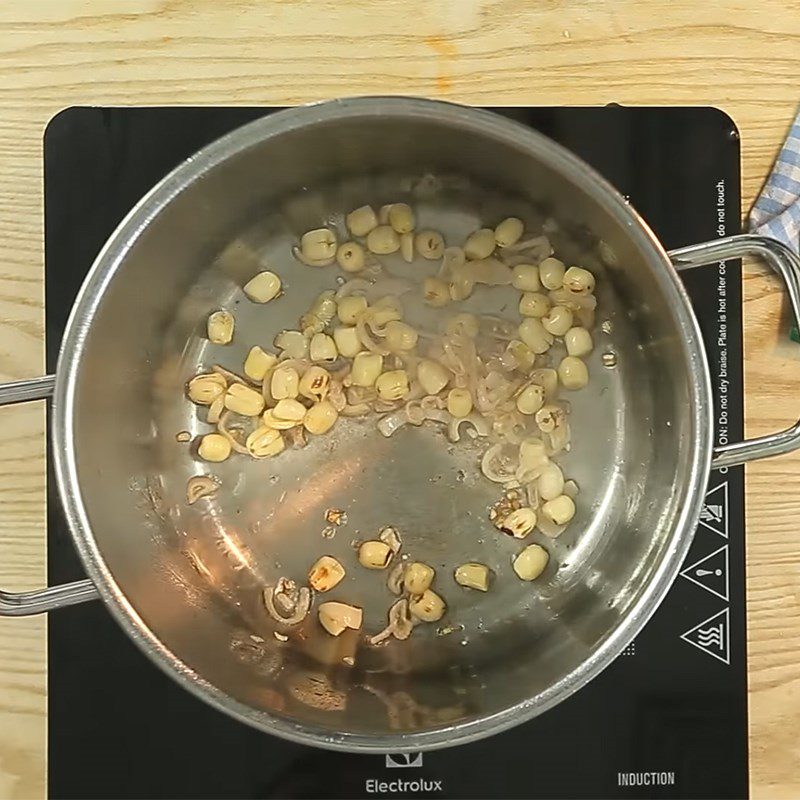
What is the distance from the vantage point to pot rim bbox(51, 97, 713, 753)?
2.10ft

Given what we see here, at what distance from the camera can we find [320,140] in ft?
2.32

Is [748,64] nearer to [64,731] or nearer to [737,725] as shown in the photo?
[737,725]

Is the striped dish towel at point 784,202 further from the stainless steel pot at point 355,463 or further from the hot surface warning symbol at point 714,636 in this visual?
the hot surface warning symbol at point 714,636

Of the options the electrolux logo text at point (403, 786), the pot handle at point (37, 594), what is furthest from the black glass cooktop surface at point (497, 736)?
the pot handle at point (37, 594)

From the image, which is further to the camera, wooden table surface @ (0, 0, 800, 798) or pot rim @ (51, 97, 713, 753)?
wooden table surface @ (0, 0, 800, 798)

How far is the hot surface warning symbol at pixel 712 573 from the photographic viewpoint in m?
0.77

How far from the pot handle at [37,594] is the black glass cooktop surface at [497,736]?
0.11 metres

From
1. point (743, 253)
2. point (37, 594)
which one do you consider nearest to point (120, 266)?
point (37, 594)

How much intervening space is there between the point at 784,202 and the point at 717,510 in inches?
8.9

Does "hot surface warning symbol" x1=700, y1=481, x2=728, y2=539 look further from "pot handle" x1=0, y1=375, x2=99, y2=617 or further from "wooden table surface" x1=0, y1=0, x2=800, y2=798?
"pot handle" x1=0, y1=375, x2=99, y2=617

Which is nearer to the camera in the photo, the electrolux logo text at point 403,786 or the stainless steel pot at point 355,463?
the stainless steel pot at point 355,463

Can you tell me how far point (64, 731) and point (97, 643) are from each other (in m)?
0.07

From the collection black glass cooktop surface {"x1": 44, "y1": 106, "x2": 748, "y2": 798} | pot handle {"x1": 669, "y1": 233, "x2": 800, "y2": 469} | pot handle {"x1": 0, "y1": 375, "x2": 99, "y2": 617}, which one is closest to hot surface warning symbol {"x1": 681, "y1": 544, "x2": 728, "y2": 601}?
black glass cooktop surface {"x1": 44, "y1": 106, "x2": 748, "y2": 798}

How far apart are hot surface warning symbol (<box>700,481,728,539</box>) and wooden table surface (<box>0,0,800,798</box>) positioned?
2cm
